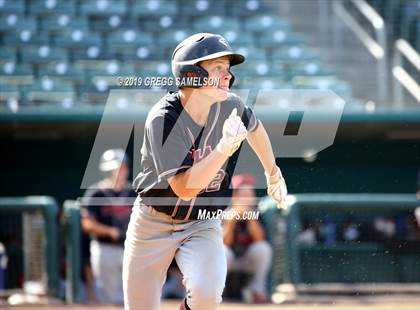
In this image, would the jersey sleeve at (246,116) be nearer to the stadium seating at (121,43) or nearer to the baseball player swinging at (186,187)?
the baseball player swinging at (186,187)

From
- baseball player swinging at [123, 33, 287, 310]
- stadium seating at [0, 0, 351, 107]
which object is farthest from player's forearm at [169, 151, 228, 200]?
stadium seating at [0, 0, 351, 107]

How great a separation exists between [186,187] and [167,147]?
164 mm

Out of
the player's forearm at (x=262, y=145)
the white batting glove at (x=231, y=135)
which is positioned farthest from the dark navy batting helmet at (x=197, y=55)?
the player's forearm at (x=262, y=145)

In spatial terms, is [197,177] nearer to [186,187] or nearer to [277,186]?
[186,187]

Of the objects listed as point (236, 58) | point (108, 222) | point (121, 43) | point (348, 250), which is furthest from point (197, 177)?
point (121, 43)

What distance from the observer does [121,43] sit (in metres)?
8.09

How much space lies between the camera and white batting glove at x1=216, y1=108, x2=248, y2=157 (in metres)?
3.01

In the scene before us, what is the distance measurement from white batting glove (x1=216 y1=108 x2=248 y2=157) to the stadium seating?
4139 millimetres

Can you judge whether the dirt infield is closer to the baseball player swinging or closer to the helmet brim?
the baseball player swinging

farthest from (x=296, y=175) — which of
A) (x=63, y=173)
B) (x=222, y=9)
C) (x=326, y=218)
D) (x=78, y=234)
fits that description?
(x=222, y=9)

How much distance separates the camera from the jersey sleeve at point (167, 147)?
10.2 feet

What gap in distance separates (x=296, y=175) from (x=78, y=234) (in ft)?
5.87

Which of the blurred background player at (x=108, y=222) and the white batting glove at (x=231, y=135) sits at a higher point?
the white batting glove at (x=231, y=135)

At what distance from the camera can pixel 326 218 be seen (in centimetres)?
696
